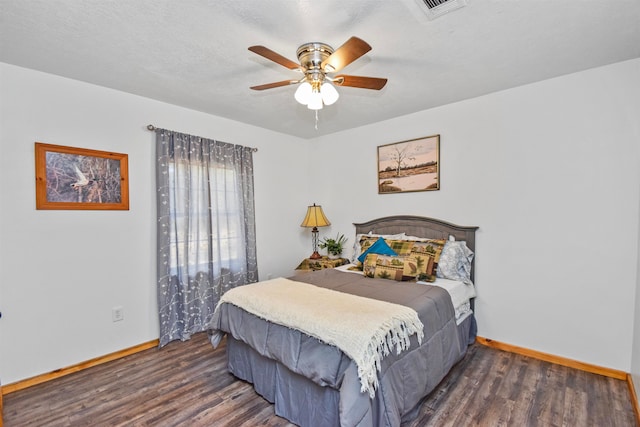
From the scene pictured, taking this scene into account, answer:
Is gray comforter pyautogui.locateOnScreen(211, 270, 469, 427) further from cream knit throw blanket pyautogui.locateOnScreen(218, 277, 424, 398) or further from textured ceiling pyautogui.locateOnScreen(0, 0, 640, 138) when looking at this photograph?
textured ceiling pyautogui.locateOnScreen(0, 0, 640, 138)

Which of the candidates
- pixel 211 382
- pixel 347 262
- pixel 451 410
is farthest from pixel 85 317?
pixel 451 410

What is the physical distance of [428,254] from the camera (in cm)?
287

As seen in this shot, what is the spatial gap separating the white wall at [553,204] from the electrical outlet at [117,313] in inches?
131

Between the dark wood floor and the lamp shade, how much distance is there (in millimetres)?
2056

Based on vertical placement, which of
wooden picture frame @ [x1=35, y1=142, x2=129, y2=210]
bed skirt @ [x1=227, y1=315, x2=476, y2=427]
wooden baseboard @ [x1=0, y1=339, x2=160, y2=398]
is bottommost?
wooden baseboard @ [x1=0, y1=339, x2=160, y2=398]

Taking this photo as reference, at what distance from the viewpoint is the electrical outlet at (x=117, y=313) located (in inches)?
109

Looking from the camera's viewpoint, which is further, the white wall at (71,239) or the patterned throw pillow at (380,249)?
the patterned throw pillow at (380,249)

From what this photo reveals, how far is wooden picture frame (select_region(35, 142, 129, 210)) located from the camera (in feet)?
7.94

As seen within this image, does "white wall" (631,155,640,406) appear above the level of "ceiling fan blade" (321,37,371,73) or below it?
below

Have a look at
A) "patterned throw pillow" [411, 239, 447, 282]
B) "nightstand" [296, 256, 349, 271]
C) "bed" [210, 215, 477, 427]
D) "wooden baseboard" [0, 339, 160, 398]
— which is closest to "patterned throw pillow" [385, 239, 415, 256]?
"patterned throw pillow" [411, 239, 447, 282]

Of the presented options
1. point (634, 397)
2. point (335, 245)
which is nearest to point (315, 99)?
point (335, 245)

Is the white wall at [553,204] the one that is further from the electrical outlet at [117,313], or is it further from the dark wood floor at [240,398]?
the electrical outlet at [117,313]

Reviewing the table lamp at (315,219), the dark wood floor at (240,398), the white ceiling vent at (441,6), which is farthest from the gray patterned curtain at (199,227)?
the white ceiling vent at (441,6)

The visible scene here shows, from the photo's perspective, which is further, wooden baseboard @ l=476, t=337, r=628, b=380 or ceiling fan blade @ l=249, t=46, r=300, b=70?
wooden baseboard @ l=476, t=337, r=628, b=380
